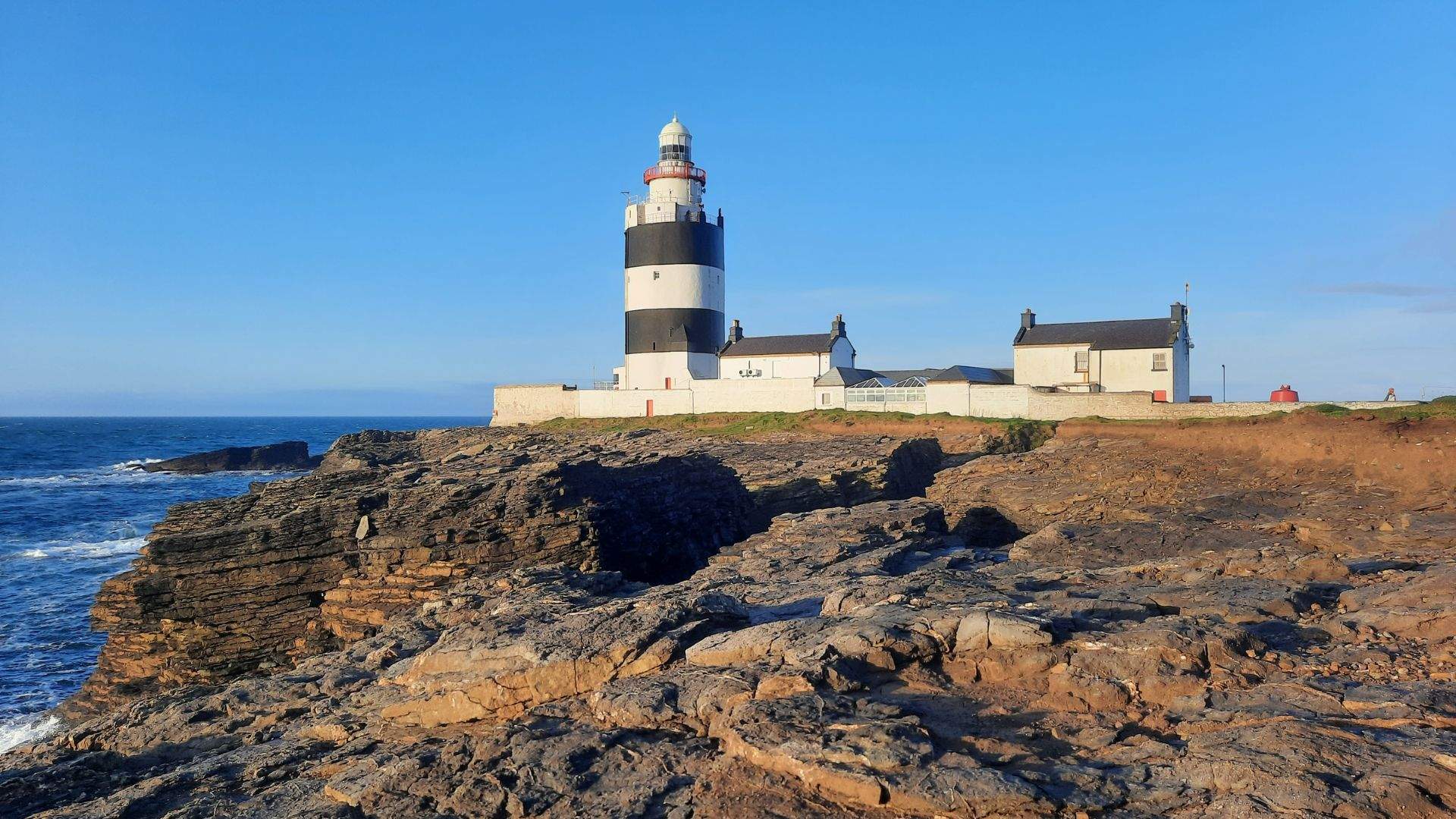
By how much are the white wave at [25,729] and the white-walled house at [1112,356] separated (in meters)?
40.7

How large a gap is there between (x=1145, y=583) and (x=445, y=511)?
41.8ft

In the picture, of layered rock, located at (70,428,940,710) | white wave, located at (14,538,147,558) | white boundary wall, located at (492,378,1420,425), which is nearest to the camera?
layered rock, located at (70,428,940,710)

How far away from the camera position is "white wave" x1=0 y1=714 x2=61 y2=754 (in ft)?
62.1

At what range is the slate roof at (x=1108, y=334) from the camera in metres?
48.4

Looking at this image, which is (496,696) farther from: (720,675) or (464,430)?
(464,430)

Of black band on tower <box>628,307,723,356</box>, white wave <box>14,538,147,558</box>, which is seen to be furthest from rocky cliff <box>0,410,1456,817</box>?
black band on tower <box>628,307,723,356</box>

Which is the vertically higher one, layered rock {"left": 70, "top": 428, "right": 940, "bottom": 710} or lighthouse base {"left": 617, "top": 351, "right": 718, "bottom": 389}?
lighthouse base {"left": 617, "top": 351, "right": 718, "bottom": 389}

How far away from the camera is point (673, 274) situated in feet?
184

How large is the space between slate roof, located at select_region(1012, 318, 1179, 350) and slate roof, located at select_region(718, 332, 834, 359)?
1069 cm

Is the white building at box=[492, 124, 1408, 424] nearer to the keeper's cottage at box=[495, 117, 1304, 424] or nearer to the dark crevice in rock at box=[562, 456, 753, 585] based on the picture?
the keeper's cottage at box=[495, 117, 1304, 424]

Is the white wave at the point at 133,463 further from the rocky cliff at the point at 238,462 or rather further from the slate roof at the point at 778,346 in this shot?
the slate roof at the point at 778,346

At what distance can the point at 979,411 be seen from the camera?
46812 millimetres

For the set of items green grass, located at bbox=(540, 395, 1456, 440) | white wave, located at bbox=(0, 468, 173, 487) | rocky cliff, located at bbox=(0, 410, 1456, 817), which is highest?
green grass, located at bbox=(540, 395, 1456, 440)

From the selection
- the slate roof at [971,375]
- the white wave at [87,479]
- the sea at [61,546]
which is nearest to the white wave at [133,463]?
the sea at [61,546]
